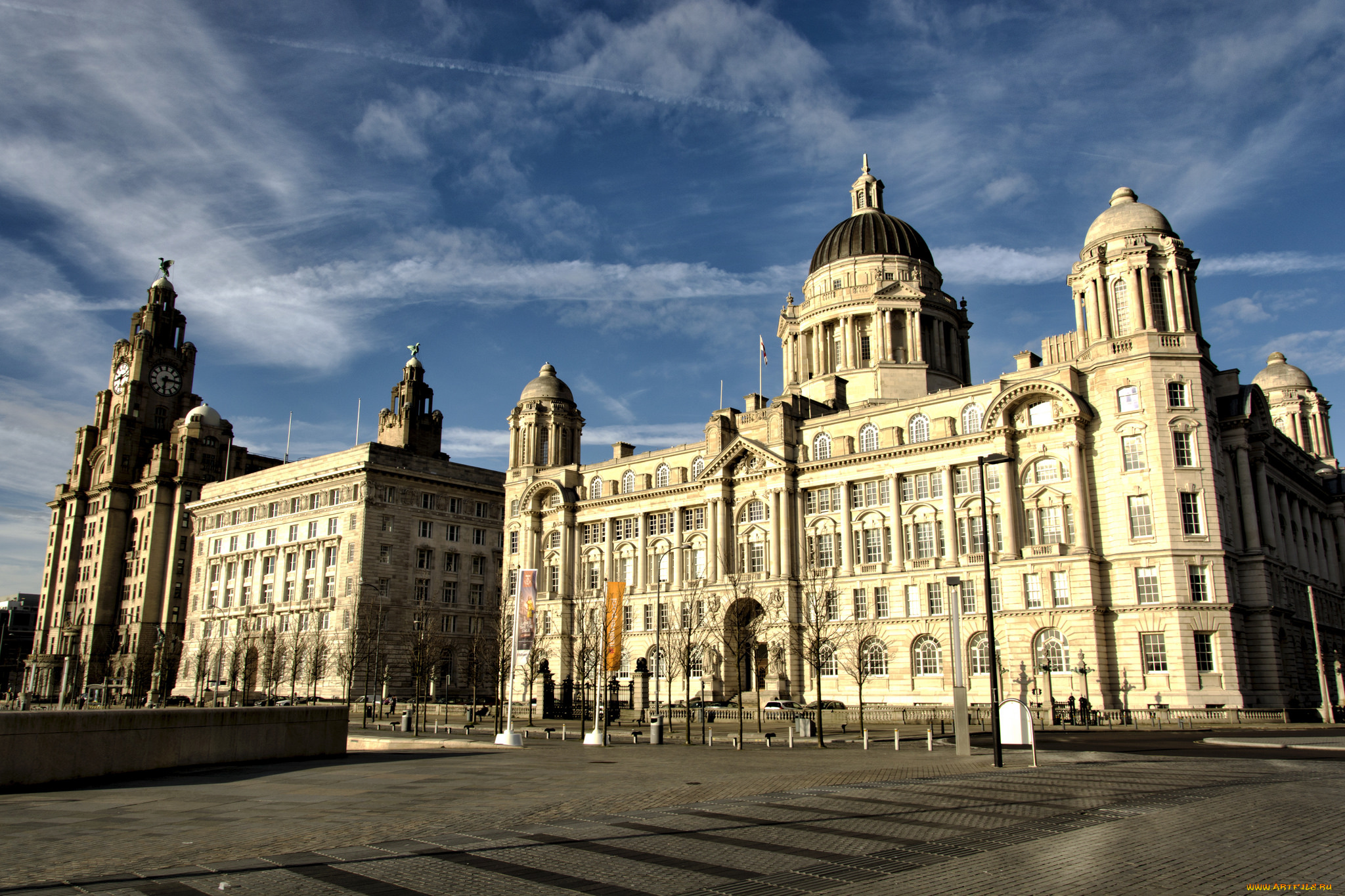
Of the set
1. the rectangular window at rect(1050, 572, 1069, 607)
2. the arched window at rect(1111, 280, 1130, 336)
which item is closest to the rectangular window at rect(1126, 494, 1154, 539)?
the rectangular window at rect(1050, 572, 1069, 607)

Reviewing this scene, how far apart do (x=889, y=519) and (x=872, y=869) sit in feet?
210

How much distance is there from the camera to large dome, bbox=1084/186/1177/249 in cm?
6769

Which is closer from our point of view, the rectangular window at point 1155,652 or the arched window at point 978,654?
the rectangular window at point 1155,652

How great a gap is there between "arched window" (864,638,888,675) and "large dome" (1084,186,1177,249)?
1252 inches

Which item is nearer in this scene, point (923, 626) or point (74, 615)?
point (923, 626)

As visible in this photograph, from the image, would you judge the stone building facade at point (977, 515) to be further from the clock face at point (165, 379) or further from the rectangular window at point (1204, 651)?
the clock face at point (165, 379)

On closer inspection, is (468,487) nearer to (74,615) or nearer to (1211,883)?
(74,615)

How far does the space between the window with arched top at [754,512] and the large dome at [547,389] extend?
26.6 m

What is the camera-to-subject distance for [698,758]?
3189 cm

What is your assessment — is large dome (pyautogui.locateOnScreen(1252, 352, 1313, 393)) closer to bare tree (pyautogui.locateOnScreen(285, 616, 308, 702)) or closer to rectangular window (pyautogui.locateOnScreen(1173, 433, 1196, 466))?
rectangular window (pyautogui.locateOnScreen(1173, 433, 1196, 466))

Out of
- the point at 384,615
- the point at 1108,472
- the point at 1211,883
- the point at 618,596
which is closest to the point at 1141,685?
the point at 1108,472

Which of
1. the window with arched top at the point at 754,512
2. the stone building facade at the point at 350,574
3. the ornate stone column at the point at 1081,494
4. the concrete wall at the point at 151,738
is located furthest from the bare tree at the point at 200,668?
the ornate stone column at the point at 1081,494

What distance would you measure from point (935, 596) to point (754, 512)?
17583 mm

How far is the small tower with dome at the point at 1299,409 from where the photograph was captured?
111 meters
